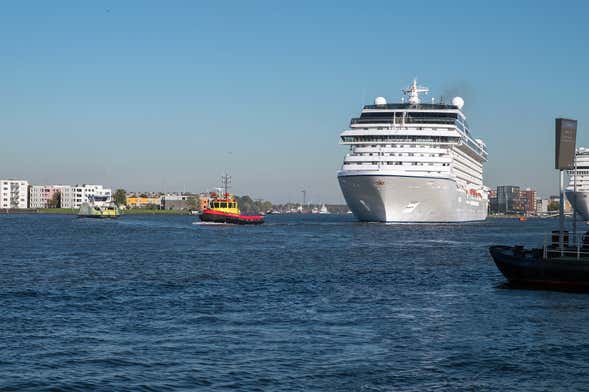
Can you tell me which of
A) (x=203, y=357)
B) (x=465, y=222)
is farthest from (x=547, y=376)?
(x=465, y=222)

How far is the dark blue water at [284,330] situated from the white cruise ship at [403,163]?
5606cm

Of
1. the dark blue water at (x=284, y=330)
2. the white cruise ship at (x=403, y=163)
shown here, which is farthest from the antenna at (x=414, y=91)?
the dark blue water at (x=284, y=330)

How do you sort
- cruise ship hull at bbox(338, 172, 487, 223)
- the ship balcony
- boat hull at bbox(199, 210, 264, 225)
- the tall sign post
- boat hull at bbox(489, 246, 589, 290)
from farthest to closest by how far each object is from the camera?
boat hull at bbox(199, 210, 264, 225) < the ship balcony < cruise ship hull at bbox(338, 172, 487, 223) < the tall sign post < boat hull at bbox(489, 246, 589, 290)

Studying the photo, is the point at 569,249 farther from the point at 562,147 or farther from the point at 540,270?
the point at 562,147

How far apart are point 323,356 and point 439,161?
85417 millimetres

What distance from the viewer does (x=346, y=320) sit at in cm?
2617

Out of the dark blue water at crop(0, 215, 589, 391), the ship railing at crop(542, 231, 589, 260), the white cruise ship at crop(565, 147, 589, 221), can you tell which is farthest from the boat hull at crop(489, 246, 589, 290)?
the white cruise ship at crop(565, 147, 589, 221)

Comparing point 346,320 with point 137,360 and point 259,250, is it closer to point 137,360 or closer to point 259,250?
point 137,360

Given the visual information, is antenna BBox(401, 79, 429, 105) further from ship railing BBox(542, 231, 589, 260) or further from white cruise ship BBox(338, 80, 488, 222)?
ship railing BBox(542, 231, 589, 260)

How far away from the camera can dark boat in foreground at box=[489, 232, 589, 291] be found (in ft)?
111

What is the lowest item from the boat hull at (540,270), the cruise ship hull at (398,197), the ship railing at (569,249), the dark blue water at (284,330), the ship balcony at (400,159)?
the dark blue water at (284,330)

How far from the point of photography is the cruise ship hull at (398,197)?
100 meters

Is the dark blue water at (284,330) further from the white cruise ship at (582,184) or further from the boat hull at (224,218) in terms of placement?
the white cruise ship at (582,184)

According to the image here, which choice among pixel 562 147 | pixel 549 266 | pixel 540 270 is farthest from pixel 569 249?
pixel 562 147
